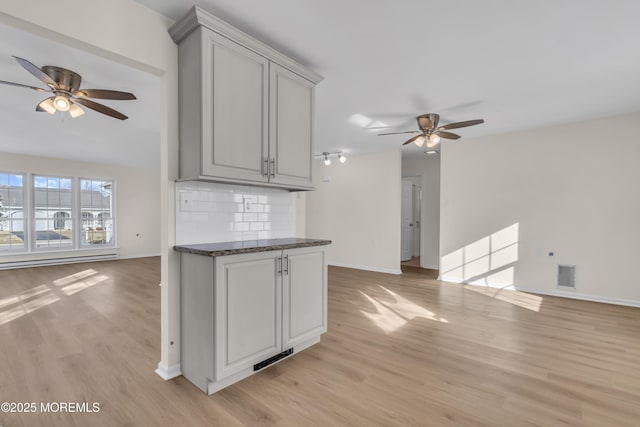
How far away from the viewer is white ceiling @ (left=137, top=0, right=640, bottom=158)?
6.63 feet

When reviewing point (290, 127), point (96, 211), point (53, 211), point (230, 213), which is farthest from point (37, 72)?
point (96, 211)

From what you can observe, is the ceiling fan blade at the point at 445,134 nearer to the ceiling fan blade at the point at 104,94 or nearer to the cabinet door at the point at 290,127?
the cabinet door at the point at 290,127

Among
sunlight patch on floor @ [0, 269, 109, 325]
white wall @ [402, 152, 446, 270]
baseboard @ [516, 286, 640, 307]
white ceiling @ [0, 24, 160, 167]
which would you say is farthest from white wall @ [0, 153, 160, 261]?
baseboard @ [516, 286, 640, 307]

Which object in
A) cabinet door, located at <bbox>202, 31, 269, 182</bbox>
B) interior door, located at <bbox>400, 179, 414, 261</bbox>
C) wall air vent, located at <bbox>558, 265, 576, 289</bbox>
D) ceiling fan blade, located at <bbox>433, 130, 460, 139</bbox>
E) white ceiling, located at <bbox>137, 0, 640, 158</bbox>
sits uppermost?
white ceiling, located at <bbox>137, 0, 640, 158</bbox>

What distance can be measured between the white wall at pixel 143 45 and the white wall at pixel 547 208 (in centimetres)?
477

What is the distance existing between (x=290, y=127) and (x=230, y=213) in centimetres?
92

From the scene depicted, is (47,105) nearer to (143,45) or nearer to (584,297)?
(143,45)

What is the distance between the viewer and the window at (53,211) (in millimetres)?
6957

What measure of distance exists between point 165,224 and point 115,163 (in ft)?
24.1

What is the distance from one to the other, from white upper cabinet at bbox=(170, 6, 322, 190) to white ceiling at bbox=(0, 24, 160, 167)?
1.30m

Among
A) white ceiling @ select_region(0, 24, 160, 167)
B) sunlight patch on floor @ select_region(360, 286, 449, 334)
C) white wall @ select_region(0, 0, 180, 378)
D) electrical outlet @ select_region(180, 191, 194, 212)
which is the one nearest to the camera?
white wall @ select_region(0, 0, 180, 378)

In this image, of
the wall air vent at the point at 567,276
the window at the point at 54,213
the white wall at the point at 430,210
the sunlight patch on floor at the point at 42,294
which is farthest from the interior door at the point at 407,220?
the window at the point at 54,213

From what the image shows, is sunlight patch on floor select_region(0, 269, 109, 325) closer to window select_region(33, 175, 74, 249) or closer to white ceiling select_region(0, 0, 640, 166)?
window select_region(33, 175, 74, 249)

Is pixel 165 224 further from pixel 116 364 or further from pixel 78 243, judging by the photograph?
pixel 78 243
